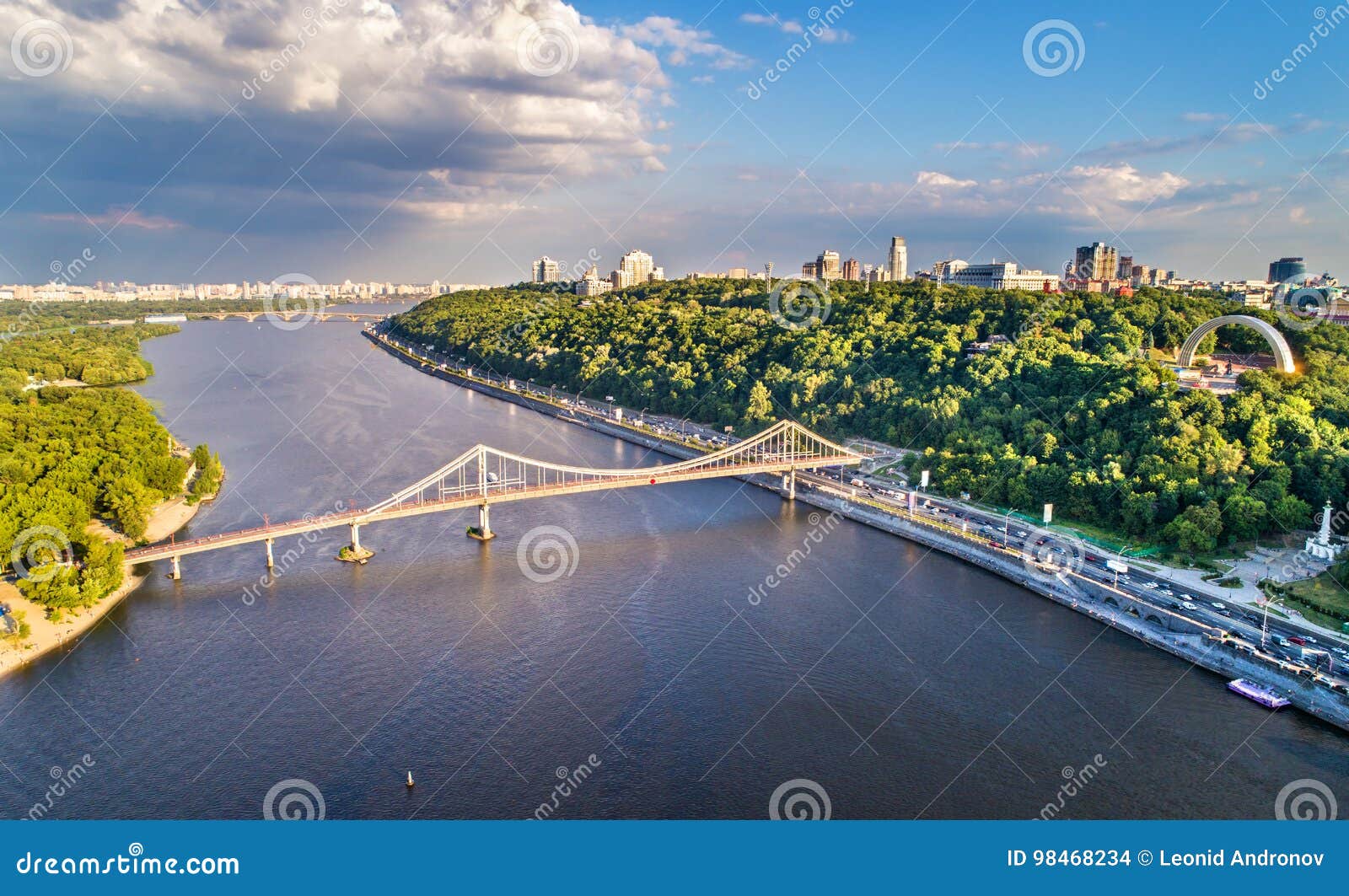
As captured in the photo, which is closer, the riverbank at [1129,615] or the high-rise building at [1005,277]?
the riverbank at [1129,615]

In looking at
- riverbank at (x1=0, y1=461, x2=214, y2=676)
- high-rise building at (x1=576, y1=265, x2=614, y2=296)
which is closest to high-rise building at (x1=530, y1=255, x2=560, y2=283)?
high-rise building at (x1=576, y1=265, x2=614, y2=296)

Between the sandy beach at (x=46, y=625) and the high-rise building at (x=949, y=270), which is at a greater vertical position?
Answer: the high-rise building at (x=949, y=270)

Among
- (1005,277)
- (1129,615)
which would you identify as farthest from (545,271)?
(1129,615)

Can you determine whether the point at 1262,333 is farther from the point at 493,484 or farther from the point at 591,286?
the point at 591,286

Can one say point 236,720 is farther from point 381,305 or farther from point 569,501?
point 381,305

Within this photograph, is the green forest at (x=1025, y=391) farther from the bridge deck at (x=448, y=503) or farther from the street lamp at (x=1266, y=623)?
the bridge deck at (x=448, y=503)

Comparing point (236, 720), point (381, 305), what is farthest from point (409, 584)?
point (381, 305)

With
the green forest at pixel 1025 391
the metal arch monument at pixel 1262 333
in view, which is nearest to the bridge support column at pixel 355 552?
the green forest at pixel 1025 391

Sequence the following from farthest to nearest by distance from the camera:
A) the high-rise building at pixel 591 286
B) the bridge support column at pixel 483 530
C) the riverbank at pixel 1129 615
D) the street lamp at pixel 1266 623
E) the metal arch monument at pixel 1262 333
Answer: the high-rise building at pixel 591 286 < the metal arch monument at pixel 1262 333 < the bridge support column at pixel 483 530 < the street lamp at pixel 1266 623 < the riverbank at pixel 1129 615
